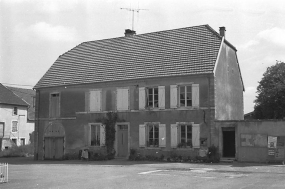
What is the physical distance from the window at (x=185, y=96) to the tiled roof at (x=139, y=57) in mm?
1023

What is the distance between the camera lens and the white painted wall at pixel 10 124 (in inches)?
1887

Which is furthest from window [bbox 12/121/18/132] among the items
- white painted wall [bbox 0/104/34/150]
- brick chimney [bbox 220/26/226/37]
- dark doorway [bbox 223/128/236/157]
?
dark doorway [bbox 223/128/236/157]

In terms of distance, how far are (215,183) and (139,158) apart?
13.0 meters

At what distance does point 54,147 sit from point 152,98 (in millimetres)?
9554

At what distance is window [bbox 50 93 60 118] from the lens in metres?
32.7

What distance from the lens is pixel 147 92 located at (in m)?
28.6

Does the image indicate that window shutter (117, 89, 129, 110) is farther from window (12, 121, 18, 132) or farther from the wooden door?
window (12, 121, 18, 132)

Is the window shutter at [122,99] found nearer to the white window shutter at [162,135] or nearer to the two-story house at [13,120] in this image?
the white window shutter at [162,135]

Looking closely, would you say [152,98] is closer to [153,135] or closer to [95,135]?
[153,135]

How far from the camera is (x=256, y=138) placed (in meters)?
24.6

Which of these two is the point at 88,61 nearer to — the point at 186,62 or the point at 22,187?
the point at 186,62

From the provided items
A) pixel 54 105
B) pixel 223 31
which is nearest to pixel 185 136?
pixel 223 31

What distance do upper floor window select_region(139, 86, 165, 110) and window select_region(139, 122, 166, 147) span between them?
130 centimetres

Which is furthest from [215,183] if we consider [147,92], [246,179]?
[147,92]
